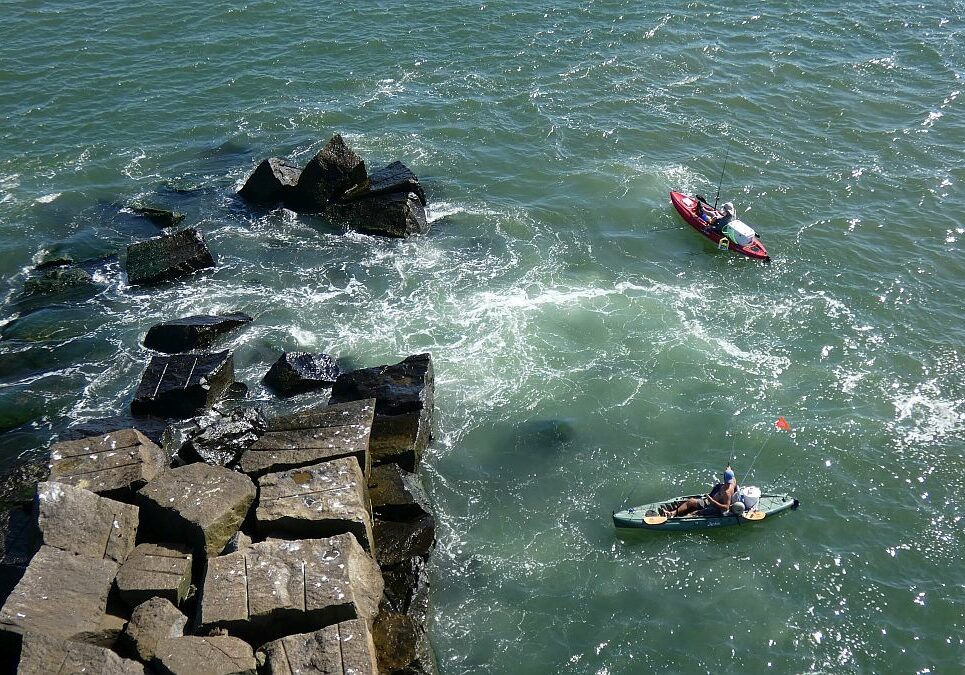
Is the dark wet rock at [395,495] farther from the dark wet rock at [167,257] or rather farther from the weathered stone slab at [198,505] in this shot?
the dark wet rock at [167,257]

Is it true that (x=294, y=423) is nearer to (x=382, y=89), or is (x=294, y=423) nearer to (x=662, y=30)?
(x=382, y=89)

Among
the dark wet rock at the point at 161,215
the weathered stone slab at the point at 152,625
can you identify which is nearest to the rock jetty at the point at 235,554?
the weathered stone slab at the point at 152,625

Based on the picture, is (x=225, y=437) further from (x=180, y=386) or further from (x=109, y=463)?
(x=109, y=463)

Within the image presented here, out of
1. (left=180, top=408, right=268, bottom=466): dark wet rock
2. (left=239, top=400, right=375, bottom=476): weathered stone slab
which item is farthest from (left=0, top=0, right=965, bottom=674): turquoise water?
(left=180, top=408, right=268, bottom=466): dark wet rock

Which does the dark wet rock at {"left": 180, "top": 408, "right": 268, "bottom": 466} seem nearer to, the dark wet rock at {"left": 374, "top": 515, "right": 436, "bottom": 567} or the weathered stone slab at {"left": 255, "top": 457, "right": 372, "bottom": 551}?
the weathered stone slab at {"left": 255, "top": 457, "right": 372, "bottom": 551}

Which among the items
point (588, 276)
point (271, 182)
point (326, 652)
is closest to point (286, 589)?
point (326, 652)

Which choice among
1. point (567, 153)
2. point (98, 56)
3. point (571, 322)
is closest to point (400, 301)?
point (571, 322)
